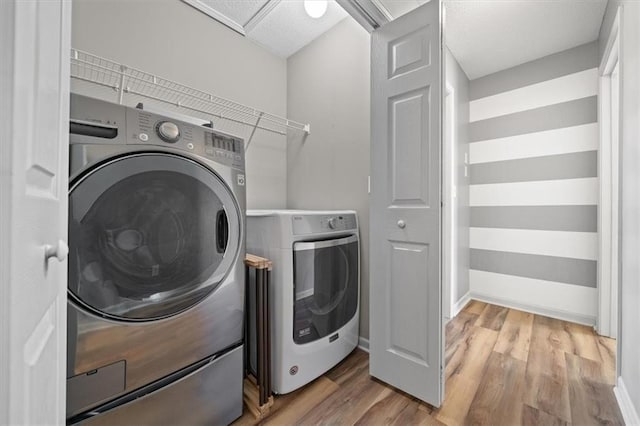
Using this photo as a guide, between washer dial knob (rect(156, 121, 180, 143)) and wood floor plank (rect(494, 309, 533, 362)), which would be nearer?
washer dial knob (rect(156, 121, 180, 143))

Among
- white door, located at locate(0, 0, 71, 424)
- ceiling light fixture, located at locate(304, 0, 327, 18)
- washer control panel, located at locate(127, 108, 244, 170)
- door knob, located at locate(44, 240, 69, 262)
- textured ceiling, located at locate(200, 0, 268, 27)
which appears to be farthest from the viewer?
textured ceiling, located at locate(200, 0, 268, 27)

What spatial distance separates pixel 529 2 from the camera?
179 centimetres

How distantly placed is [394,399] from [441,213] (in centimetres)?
99

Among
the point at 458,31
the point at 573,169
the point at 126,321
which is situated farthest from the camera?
the point at 573,169

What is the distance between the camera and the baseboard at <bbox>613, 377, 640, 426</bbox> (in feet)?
3.57

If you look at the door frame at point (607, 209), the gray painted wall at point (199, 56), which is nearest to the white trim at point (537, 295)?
the door frame at point (607, 209)

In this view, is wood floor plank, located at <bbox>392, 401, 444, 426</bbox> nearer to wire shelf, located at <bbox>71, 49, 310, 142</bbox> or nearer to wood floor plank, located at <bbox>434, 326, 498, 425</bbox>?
wood floor plank, located at <bbox>434, 326, 498, 425</bbox>

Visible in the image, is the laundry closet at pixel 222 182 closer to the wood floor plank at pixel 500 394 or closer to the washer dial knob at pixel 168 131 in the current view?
the washer dial knob at pixel 168 131

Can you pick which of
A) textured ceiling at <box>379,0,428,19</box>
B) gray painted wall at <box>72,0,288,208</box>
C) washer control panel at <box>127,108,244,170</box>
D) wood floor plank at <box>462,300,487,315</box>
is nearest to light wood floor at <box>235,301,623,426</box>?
wood floor plank at <box>462,300,487,315</box>

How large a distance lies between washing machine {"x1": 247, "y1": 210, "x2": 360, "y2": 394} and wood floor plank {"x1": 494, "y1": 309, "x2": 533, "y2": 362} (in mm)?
1141

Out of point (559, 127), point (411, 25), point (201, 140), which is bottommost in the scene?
point (201, 140)

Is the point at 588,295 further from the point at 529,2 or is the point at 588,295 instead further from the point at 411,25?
the point at 411,25

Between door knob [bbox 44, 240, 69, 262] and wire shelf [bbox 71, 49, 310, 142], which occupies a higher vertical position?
wire shelf [bbox 71, 49, 310, 142]

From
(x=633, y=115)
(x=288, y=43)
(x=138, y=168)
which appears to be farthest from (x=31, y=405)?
(x=288, y=43)
